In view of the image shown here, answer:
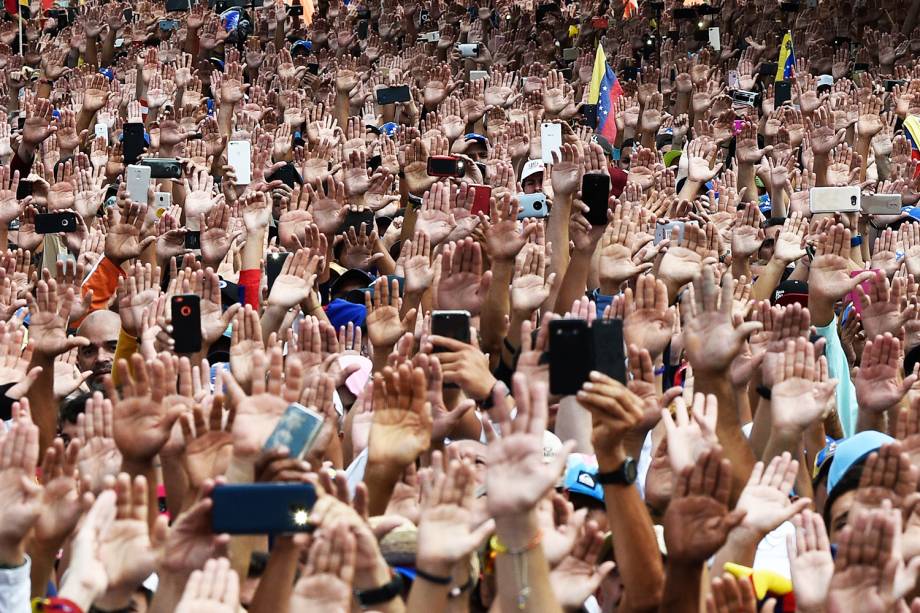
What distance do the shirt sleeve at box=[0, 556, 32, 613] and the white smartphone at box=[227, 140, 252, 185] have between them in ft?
15.0

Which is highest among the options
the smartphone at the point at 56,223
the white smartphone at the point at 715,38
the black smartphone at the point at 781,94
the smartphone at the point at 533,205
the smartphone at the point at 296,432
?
the white smartphone at the point at 715,38

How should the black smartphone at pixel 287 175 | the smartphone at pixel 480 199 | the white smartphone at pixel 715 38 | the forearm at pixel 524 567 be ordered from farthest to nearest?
1. the white smartphone at pixel 715 38
2. the black smartphone at pixel 287 175
3. the smartphone at pixel 480 199
4. the forearm at pixel 524 567

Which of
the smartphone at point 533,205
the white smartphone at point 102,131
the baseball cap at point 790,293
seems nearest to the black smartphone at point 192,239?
the smartphone at point 533,205

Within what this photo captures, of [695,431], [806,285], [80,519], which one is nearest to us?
[80,519]

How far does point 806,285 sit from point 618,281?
3.98ft

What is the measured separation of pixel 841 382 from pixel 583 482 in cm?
165

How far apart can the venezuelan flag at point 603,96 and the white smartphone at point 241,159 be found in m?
3.04

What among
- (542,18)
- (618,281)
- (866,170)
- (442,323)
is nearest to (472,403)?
(442,323)

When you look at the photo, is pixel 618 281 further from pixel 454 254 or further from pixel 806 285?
pixel 806 285

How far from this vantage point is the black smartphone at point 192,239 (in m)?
6.78

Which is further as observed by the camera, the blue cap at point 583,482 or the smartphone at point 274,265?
the smartphone at point 274,265

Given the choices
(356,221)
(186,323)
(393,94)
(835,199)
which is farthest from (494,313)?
(393,94)

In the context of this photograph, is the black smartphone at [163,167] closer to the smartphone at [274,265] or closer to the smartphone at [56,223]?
the smartphone at [56,223]

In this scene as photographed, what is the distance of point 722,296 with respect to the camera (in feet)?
14.6
